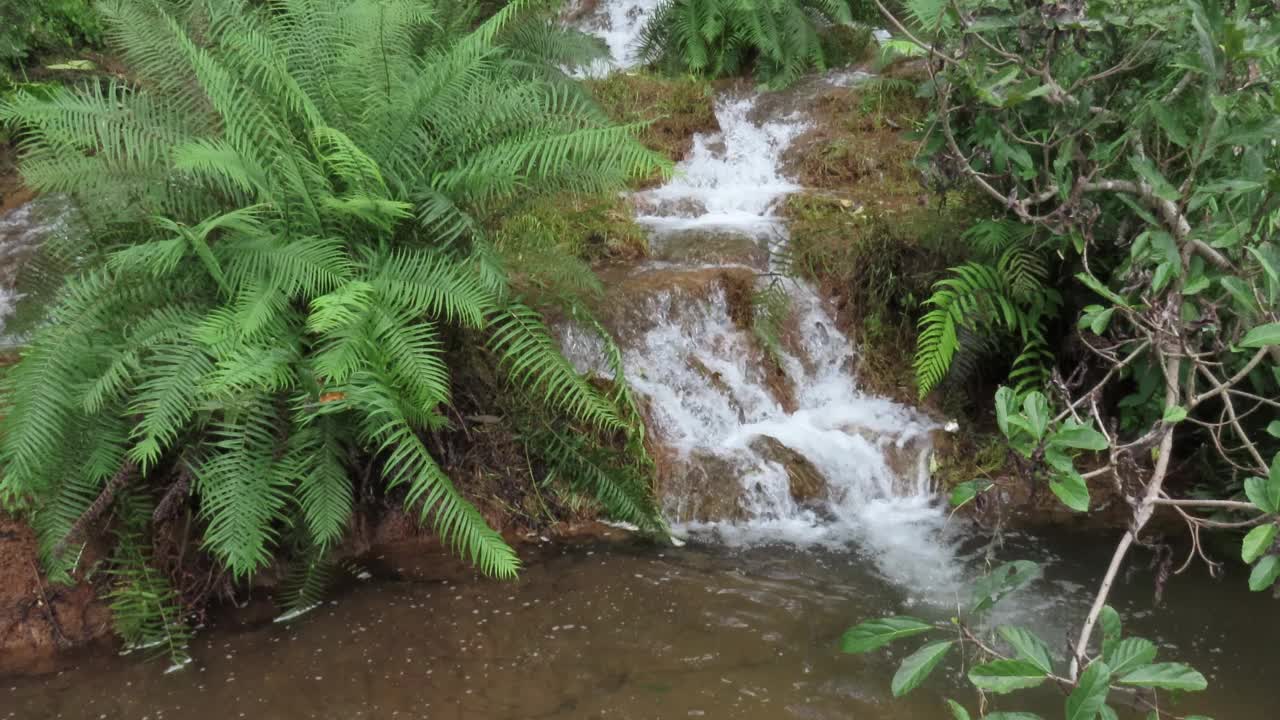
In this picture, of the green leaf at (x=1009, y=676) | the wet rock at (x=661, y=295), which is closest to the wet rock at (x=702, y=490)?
the wet rock at (x=661, y=295)

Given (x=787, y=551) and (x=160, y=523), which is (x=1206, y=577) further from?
(x=160, y=523)

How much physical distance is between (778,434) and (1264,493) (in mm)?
2658

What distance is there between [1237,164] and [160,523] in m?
3.81

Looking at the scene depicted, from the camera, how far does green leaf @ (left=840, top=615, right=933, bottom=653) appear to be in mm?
1758

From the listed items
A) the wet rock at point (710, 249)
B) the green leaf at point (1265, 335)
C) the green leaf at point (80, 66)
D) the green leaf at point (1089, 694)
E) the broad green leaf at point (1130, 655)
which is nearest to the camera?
the green leaf at point (1089, 694)

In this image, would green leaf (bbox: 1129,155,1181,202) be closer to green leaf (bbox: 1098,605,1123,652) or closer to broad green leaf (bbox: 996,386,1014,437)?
broad green leaf (bbox: 996,386,1014,437)

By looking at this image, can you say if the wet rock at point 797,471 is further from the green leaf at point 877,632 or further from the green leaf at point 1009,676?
the green leaf at point 1009,676

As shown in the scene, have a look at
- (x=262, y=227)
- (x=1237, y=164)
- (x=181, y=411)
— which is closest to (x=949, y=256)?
(x=1237, y=164)

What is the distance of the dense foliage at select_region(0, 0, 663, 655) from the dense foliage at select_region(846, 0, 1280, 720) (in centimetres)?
129

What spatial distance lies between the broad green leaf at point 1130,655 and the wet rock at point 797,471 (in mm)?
2495

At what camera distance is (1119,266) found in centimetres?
328

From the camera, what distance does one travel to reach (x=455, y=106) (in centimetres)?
366

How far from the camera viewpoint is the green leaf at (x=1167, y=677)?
1567 millimetres

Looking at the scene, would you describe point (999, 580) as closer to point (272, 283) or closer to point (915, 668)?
point (915, 668)
